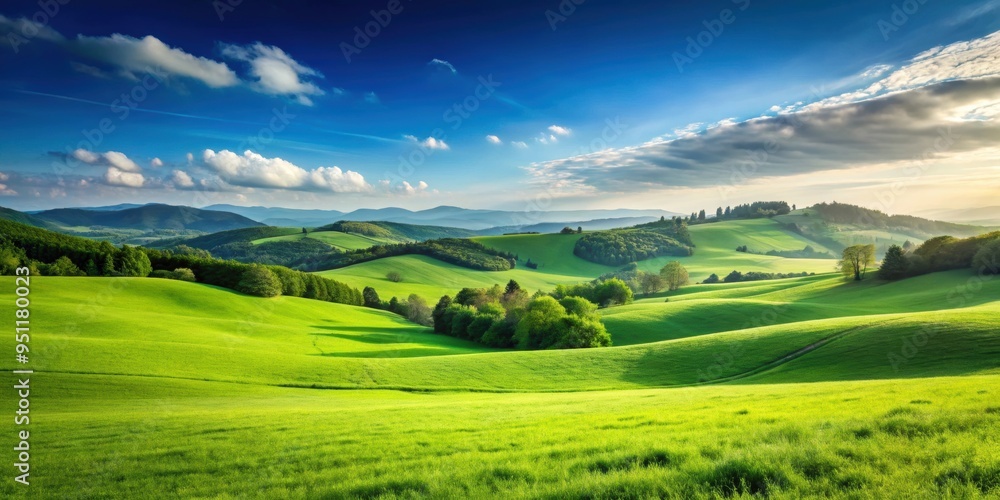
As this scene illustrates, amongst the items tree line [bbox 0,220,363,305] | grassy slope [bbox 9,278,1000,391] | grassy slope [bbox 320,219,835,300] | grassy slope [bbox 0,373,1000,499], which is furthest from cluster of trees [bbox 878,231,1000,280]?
tree line [bbox 0,220,363,305]

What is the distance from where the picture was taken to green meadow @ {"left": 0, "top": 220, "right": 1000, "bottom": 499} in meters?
6.98

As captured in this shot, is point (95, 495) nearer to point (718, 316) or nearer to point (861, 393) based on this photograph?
point (861, 393)

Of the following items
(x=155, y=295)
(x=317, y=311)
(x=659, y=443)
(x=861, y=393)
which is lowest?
(x=317, y=311)

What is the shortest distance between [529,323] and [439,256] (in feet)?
396

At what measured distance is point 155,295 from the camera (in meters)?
60.7

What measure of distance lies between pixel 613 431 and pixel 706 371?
27860mm

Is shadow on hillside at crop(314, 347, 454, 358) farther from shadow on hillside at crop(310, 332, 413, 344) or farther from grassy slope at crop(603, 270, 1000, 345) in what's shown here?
grassy slope at crop(603, 270, 1000, 345)

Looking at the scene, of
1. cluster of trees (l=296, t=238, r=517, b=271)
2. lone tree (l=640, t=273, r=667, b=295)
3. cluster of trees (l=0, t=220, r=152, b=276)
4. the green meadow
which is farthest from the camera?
cluster of trees (l=296, t=238, r=517, b=271)

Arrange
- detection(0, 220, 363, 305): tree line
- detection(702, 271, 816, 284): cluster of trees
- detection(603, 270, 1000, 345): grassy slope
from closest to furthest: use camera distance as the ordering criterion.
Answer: detection(603, 270, 1000, 345): grassy slope
detection(0, 220, 363, 305): tree line
detection(702, 271, 816, 284): cluster of trees

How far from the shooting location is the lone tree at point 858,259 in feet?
265

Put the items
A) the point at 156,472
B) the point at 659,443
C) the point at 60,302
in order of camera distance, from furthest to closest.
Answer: the point at 60,302, the point at 156,472, the point at 659,443

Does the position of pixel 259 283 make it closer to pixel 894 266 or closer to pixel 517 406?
pixel 517 406

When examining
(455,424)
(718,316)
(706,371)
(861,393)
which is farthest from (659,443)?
(718,316)

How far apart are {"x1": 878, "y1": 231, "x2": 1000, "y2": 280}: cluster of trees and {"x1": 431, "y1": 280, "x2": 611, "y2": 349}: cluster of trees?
56.2 m
